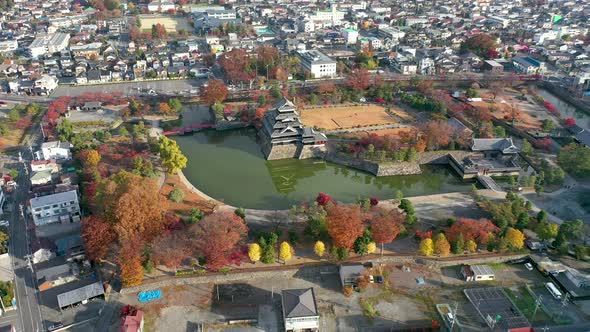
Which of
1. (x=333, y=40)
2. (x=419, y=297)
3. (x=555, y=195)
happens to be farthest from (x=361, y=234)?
(x=333, y=40)

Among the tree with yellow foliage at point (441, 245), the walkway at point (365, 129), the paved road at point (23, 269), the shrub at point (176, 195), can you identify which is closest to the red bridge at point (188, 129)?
the walkway at point (365, 129)

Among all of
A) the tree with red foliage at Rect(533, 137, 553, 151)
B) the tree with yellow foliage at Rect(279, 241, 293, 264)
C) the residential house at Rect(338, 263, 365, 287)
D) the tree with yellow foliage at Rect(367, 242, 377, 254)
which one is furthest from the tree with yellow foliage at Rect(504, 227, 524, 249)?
the tree with red foliage at Rect(533, 137, 553, 151)

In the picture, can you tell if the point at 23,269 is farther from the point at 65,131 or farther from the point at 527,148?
the point at 527,148

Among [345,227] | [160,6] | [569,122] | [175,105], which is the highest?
[160,6]

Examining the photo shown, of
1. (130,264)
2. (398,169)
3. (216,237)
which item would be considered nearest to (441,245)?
(398,169)

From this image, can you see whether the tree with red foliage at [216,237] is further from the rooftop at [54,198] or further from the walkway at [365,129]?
the walkway at [365,129]

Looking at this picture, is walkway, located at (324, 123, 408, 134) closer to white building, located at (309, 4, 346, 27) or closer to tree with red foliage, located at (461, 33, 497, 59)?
tree with red foliage, located at (461, 33, 497, 59)
